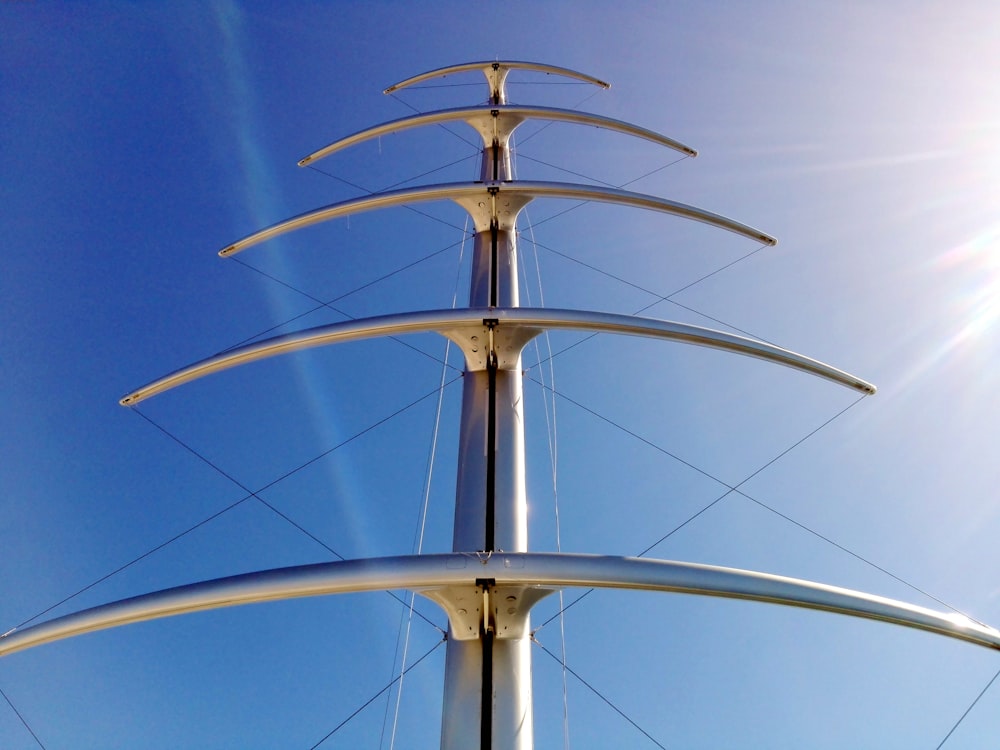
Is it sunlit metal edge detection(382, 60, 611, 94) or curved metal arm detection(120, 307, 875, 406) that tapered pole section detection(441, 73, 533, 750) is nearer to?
curved metal arm detection(120, 307, 875, 406)

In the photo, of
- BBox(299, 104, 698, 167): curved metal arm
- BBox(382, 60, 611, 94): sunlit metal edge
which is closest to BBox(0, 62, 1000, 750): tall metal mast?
BBox(299, 104, 698, 167): curved metal arm

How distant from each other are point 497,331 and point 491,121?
268 inches

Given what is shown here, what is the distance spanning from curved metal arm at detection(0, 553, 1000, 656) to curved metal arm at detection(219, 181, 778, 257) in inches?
234

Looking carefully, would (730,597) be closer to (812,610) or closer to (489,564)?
(812,610)

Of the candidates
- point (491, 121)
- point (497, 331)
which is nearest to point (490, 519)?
point (497, 331)

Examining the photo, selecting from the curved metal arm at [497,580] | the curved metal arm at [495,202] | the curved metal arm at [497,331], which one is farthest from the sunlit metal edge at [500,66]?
the curved metal arm at [497,580]

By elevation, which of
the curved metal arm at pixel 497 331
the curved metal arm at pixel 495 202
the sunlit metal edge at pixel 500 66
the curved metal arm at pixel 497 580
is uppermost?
the sunlit metal edge at pixel 500 66

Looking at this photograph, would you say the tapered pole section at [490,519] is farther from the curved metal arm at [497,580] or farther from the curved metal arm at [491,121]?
the curved metal arm at [491,121]

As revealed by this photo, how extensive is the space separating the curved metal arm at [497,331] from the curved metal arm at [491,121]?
632 cm

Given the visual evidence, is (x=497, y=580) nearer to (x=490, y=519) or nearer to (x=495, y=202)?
(x=490, y=519)

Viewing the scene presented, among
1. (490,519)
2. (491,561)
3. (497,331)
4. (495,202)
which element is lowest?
(491,561)

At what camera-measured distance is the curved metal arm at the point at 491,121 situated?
11368mm

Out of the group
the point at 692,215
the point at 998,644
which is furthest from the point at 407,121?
the point at 998,644

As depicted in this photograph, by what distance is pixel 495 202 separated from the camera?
28.6 ft
